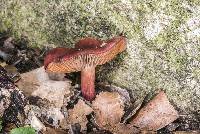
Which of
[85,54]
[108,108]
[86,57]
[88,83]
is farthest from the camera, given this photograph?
[88,83]

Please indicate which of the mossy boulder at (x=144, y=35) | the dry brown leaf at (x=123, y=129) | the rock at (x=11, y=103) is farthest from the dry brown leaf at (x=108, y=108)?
the rock at (x=11, y=103)

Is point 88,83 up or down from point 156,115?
up

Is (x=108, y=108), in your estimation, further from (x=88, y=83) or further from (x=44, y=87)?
(x=44, y=87)

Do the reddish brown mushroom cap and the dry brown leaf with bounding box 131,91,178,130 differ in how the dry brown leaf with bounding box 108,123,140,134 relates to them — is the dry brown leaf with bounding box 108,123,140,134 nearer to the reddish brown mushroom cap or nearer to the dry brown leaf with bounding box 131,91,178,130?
the dry brown leaf with bounding box 131,91,178,130

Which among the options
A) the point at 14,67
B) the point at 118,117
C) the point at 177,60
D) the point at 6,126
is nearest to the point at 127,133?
the point at 118,117

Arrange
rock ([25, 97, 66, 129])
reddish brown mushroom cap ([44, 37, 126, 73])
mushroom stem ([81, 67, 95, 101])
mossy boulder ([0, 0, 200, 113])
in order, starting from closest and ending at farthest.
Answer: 1. reddish brown mushroom cap ([44, 37, 126, 73])
2. mossy boulder ([0, 0, 200, 113])
3. rock ([25, 97, 66, 129])
4. mushroom stem ([81, 67, 95, 101])

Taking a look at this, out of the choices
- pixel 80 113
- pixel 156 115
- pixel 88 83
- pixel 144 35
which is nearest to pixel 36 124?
pixel 80 113

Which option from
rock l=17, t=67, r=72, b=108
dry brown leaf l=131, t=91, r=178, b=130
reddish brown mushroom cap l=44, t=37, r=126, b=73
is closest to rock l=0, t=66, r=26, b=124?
rock l=17, t=67, r=72, b=108
